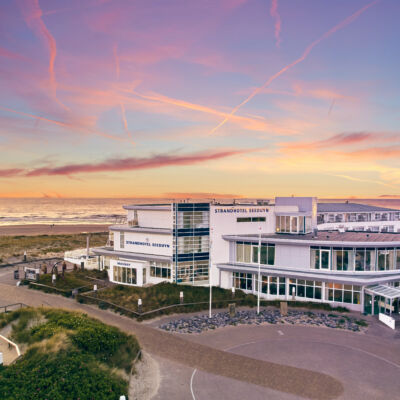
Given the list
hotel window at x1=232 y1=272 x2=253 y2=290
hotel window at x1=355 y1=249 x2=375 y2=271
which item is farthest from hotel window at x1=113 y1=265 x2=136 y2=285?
hotel window at x1=355 y1=249 x2=375 y2=271

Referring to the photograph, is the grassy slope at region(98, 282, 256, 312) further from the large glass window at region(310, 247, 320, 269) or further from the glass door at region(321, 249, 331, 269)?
the glass door at region(321, 249, 331, 269)

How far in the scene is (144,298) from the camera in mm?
38438

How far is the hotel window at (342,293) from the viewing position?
1422 inches

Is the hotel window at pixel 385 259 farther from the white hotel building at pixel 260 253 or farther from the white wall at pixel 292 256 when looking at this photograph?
the white wall at pixel 292 256

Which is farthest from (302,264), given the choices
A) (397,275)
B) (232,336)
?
(232,336)

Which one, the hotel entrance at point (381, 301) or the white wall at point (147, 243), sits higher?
the white wall at point (147, 243)

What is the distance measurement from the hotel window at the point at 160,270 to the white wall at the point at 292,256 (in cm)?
1385

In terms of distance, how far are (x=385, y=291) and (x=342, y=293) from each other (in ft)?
13.4

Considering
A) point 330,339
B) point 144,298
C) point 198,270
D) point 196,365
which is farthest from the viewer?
point 198,270

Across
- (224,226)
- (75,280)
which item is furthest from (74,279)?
(224,226)

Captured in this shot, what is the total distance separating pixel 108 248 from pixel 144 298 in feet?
55.5

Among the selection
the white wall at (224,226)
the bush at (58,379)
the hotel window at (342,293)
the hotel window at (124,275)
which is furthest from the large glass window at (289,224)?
the bush at (58,379)

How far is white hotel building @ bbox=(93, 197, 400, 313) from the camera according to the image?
3712 centimetres

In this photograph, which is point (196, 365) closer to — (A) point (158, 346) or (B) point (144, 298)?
(A) point (158, 346)
